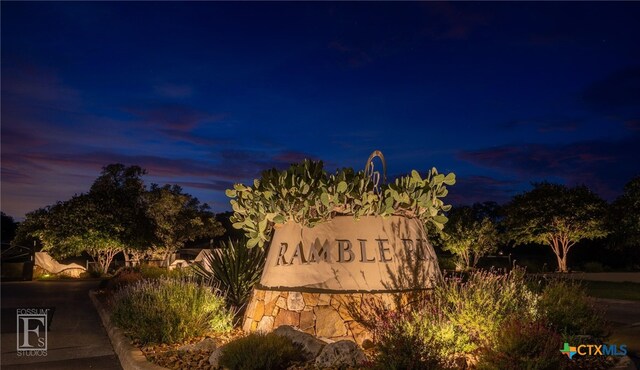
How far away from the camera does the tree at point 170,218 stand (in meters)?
38.3

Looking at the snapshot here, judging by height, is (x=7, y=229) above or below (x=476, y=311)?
above

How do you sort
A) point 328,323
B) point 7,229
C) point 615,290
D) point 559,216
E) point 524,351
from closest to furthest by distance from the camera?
point 524,351
point 328,323
point 615,290
point 559,216
point 7,229

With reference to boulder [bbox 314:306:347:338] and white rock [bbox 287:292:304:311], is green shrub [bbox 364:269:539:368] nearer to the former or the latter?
boulder [bbox 314:306:347:338]

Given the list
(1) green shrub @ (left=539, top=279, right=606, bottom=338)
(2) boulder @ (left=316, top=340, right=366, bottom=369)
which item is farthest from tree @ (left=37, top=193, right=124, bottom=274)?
(1) green shrub @ (left=539, top=279, right=606, bottom=338)

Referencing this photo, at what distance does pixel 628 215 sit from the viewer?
24328mm

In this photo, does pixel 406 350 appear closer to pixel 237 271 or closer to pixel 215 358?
pixel 215 358

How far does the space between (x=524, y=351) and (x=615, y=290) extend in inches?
664

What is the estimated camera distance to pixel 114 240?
1241 inches

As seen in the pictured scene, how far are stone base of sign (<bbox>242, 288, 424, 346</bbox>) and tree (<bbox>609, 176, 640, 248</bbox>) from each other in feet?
64.5

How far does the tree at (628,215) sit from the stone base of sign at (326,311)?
19.7m

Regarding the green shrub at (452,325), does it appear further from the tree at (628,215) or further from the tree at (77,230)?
the tree at (77,230)

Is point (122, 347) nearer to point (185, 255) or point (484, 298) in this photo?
point (484, 298)

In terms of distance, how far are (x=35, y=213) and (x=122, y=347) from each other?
27.6m

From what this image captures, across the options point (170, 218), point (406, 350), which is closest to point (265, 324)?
point (406, 350)
